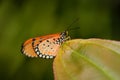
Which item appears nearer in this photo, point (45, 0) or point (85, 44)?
point (85, 44)

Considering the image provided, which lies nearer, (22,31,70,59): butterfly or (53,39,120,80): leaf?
(53,39,120,80): leaf

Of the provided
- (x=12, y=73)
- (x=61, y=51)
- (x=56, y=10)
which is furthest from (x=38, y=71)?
(x=61, y=51)

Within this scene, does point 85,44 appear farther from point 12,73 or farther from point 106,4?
point 106,4

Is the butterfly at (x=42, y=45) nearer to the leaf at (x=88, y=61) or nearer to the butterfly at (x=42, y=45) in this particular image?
the butterfly at (x=42, y=45)

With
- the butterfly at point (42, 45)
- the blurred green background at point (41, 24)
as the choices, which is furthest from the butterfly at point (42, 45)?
the blurred green background at point (41, 24)

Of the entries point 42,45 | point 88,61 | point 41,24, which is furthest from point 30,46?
point 41,24

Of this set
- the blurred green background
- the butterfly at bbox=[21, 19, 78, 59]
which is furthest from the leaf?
the blurred green background

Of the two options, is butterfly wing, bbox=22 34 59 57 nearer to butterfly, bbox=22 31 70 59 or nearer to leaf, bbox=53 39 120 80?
butterfly, bbox=22 31 70 59
